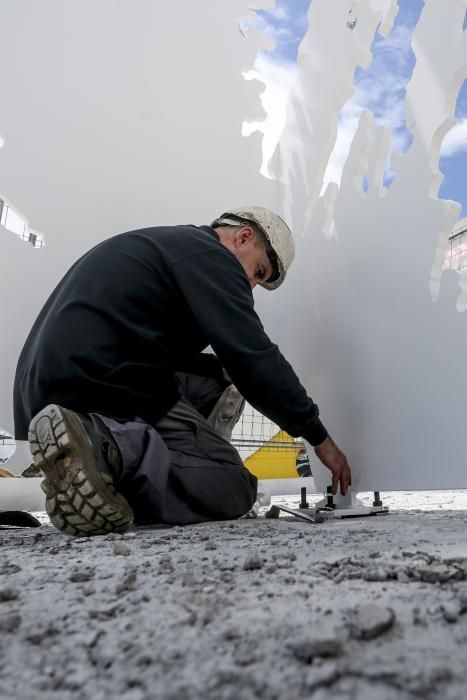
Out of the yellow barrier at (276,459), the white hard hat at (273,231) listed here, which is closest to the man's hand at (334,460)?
the white hard hat at (273,231)

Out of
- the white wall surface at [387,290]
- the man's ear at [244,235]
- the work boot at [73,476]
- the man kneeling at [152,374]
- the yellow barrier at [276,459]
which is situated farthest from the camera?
the yellow barrier at [276,459]

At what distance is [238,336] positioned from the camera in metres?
1.16

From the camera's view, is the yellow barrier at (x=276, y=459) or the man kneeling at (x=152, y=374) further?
the yellow barrier at (x=276, y=459)

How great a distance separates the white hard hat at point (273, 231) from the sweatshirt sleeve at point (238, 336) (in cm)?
35

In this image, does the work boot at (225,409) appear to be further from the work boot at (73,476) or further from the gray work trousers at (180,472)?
the work boot at (73,476)

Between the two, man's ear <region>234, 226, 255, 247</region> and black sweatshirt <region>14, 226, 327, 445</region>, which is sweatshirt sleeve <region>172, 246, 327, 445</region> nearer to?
black sweatshirt <region>14, 226, 327, 445</region>

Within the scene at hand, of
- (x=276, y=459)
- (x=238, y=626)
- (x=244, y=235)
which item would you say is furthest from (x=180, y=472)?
(x=276, y=459)

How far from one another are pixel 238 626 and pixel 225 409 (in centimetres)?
117

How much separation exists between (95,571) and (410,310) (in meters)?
1.06

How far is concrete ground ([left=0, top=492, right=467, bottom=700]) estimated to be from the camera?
1.11ft

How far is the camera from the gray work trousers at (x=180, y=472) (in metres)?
1.09

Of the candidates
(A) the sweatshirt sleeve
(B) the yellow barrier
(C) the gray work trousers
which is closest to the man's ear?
(A) the sweatshirt sleeve

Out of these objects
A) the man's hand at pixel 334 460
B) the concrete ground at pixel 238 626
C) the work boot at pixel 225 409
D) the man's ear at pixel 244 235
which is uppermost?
the man's ear at pixel 244 235

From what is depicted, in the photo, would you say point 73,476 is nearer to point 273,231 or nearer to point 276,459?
point 273,231
